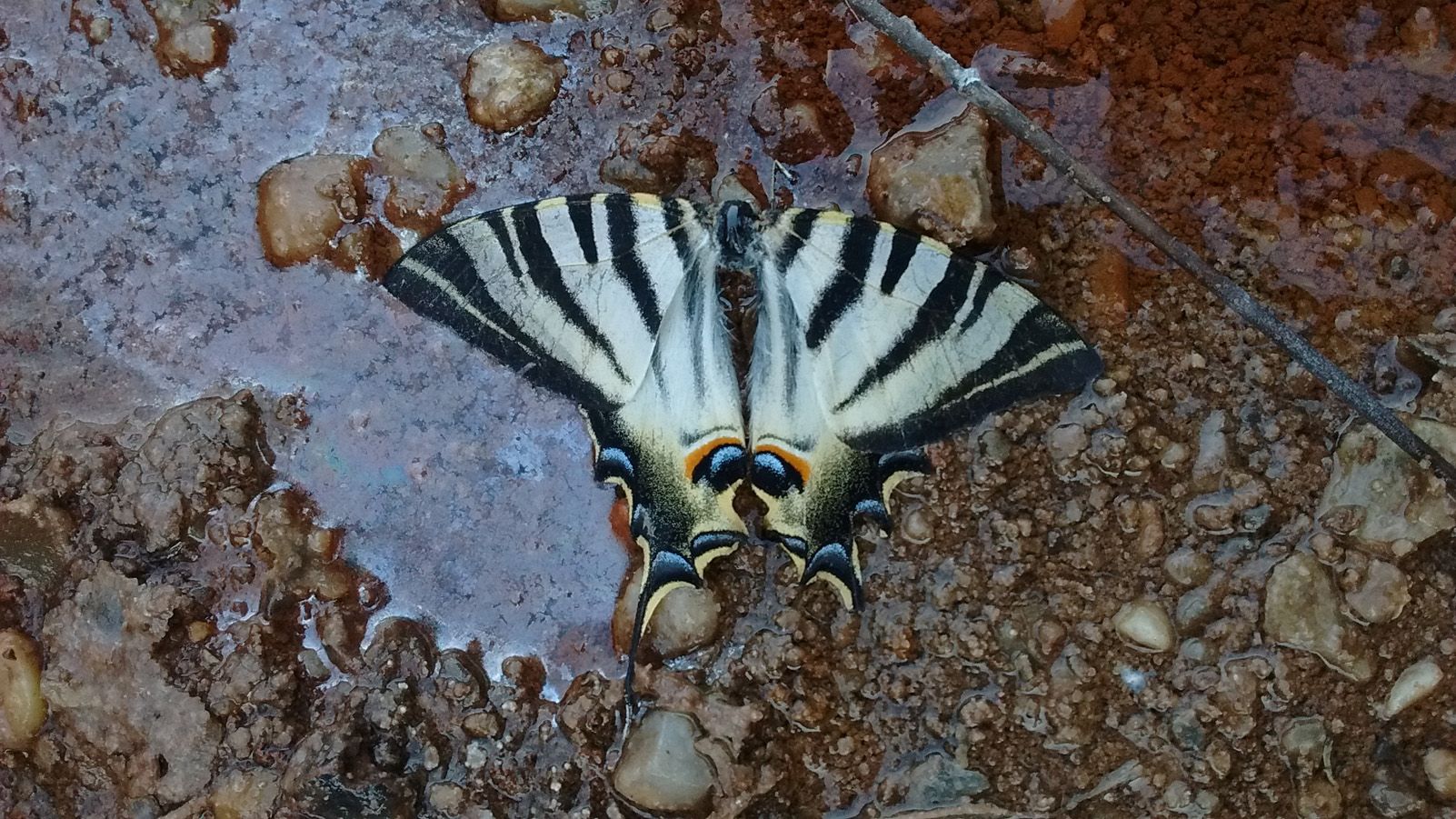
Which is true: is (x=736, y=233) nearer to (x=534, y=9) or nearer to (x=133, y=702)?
(x=534, y=9)

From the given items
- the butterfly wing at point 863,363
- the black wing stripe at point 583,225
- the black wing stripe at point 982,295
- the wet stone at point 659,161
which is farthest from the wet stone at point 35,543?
the black wing stripe at point 982,295

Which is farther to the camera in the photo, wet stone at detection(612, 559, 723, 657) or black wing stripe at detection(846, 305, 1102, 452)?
wet stone at detection(612, 559, 723, 657)

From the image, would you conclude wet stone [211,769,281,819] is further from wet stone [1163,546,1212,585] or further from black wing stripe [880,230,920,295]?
wet stone [1163,546,1212,585]

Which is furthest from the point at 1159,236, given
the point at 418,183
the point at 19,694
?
the point at 19,694

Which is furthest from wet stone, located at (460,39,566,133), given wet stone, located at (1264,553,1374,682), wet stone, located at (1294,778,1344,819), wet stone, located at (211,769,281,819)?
wet stone, located at (1294,778,1344,819)

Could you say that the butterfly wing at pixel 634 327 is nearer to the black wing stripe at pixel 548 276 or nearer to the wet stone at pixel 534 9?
the black wing stripe at pixel 548 276
